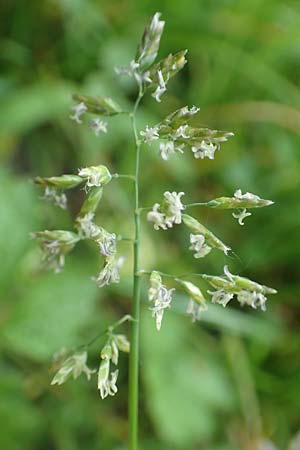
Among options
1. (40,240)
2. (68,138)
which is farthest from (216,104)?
(40,240)

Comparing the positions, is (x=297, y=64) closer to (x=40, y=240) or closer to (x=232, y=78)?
(x=232, y=78)

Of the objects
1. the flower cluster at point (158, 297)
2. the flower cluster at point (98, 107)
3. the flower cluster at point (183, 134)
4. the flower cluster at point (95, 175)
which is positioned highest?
the flower cluster at point (98, 107)

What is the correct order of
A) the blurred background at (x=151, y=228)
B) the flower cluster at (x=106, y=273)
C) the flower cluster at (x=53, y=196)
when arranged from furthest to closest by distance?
the blurred background at (x=151, y=228) < the flower cluster at (x=53, y=196) < the flower cluster at (x=106, y=273)

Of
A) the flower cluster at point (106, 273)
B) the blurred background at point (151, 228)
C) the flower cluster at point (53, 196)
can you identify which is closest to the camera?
the flower cluster at point (106, 273)

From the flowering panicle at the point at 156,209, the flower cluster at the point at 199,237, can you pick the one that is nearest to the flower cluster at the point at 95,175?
the flowering panicle at the point at 156,209

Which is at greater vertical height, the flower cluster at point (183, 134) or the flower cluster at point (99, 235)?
the flower cluster at point (183, 134)

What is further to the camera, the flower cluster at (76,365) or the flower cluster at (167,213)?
the flower cluster at (76,365)

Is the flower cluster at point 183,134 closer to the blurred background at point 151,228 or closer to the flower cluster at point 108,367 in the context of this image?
→ the flower cluster at point 108,367
